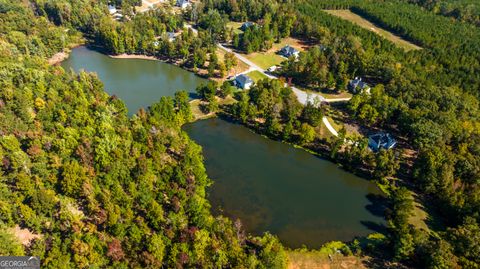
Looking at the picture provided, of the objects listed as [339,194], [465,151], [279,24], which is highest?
[279,24]

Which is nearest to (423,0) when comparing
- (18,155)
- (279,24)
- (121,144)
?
(279,24)

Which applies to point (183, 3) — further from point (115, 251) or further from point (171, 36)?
point (115, 251)

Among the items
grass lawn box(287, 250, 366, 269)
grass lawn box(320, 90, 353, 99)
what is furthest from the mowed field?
grass lawn box(287, 250, 366, 269)

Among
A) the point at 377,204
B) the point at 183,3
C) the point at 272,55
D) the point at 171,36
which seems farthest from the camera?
the point at 183,3

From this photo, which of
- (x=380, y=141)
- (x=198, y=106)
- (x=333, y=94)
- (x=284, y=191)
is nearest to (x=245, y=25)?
(x=333, y=94)

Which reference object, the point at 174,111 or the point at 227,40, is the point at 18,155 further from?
the point at 227,40

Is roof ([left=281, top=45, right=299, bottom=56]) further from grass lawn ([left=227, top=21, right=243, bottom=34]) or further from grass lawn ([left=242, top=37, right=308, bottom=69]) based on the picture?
grass lawn ([left=227, top=21, right=243, bottom=34])
